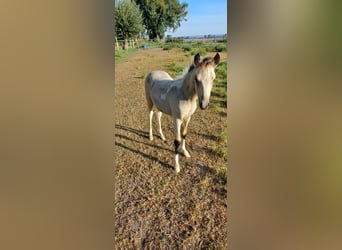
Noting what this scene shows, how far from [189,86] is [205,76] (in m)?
0.17

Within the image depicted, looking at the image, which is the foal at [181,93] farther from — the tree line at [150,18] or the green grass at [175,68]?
the tree line at [150,18]

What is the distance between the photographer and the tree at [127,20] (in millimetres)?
966

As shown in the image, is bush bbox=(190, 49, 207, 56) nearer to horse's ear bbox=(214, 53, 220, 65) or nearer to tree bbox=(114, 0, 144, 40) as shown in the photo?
horse's ear bbox=(214, 53, 220, 65)

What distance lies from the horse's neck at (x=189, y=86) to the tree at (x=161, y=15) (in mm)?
236

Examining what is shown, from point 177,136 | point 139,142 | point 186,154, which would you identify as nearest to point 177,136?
point 177,136

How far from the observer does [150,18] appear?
1.09 m

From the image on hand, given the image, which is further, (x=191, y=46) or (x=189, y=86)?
(x=189, y=86)

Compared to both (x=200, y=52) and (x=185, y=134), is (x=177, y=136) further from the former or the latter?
(x=200, y=52)

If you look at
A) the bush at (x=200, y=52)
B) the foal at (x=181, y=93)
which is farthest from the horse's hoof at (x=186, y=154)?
the bush at (x=200, y=52)

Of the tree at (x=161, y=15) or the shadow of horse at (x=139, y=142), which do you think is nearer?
the tree at (x=161, y=15)
